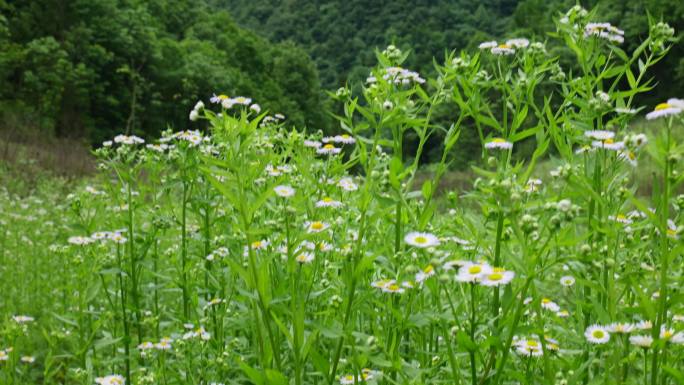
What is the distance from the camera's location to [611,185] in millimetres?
1761

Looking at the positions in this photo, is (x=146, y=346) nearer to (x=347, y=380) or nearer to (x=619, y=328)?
(x=347, y=380)

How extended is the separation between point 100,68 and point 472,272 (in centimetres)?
2663

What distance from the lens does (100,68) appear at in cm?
2564

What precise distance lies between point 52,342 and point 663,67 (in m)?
33.6

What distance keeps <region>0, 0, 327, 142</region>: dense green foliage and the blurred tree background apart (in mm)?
59

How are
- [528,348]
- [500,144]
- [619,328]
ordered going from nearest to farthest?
1. [619,328]
2. [500,144]
3. [528,348]

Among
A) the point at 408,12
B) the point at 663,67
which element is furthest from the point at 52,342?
the point at 408,12

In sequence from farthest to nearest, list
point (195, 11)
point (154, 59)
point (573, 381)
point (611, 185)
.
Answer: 1. point (195, 11)
2. point (154, 59)
3. point (611, 185)
4. point (573, 381)

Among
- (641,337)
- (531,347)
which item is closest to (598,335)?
(641,337)

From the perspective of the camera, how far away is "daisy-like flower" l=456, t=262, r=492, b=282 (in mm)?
1440

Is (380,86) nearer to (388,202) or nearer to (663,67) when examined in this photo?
(388,202)

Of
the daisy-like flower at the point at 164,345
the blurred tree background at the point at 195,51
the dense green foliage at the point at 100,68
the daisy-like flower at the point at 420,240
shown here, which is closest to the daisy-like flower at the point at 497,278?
the daisy-like flower at the point at 420,240

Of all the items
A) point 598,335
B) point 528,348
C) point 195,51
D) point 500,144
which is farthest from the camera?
point 195,51

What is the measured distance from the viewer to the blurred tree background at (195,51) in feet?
73.8
